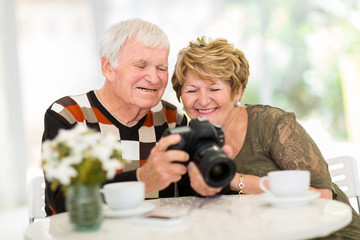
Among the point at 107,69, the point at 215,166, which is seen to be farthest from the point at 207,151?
the point at 107,69

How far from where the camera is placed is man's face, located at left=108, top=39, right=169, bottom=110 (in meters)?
1.74

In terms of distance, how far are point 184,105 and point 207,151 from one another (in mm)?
641

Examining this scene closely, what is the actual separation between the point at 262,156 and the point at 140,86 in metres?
0.53

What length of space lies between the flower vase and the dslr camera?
289mm

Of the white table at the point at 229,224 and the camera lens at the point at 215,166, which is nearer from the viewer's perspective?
the white table at the point at 229,224

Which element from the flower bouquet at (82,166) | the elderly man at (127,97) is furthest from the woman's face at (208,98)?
the flower bouquet at (82,166)

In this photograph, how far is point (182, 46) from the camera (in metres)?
4.89

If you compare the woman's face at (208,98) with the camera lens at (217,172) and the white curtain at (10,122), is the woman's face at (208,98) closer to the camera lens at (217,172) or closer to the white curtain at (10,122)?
the camera lens at (217,172)

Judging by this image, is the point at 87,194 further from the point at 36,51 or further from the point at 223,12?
the point at 223,12

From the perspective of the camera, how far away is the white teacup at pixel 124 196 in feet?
3.73

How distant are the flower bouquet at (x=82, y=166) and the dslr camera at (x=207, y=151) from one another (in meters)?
0.25

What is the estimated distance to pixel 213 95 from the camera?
68.9 inches

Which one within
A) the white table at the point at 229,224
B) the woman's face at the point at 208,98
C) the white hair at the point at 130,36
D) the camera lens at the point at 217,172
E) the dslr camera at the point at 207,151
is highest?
the white hair at the point at 130,36

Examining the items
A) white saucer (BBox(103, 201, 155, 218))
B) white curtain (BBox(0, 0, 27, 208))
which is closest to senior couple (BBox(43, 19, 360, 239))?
white saucer (BBox(103, 201, 155, 218))
